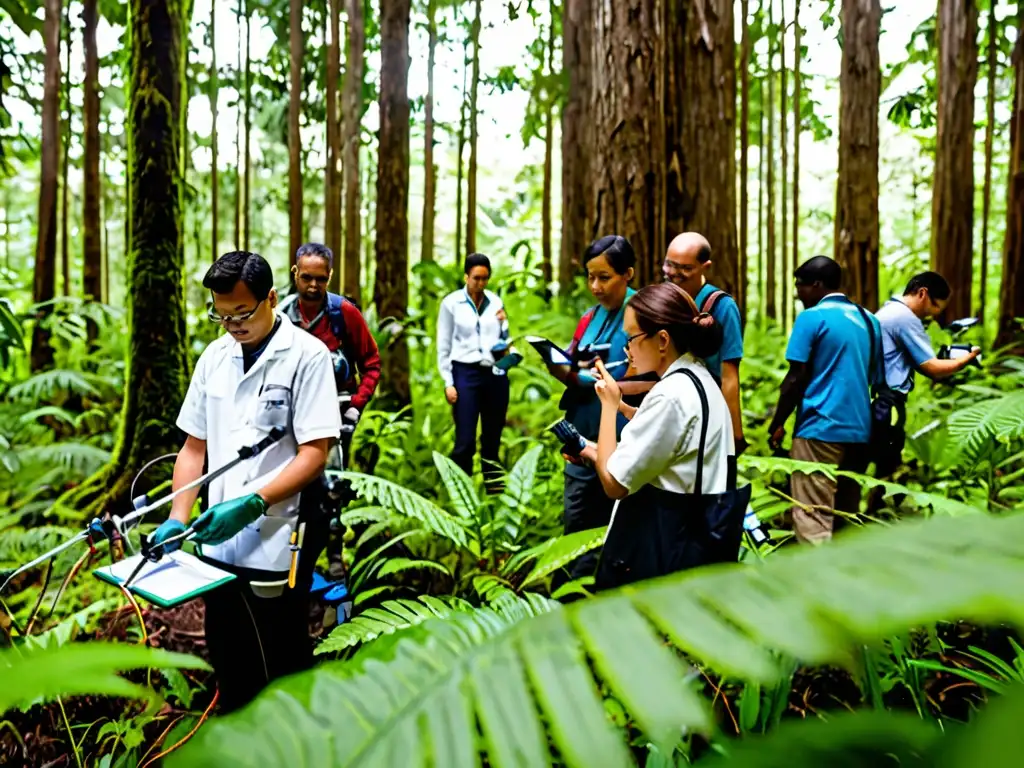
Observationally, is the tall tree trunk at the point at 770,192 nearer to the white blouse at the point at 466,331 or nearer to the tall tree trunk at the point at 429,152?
the tall tree trunk at the point at 429,152

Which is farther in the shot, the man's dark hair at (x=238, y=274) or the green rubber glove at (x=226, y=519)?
the man's dark hair at (x=238, y=274)

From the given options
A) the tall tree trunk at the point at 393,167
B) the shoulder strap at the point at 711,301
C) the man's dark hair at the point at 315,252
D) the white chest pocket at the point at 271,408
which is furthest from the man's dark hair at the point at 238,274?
the tall tree trunk at the point at 393,167

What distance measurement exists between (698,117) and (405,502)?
3.36 meters

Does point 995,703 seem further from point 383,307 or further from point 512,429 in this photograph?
point 383,307

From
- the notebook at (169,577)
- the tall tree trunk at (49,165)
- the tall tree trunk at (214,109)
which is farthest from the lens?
the tall tree trunk at (214,109)

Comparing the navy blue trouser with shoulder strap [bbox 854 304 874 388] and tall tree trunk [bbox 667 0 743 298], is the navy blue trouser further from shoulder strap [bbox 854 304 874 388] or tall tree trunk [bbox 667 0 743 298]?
shoulder strap [bbox 854 304 874 388]

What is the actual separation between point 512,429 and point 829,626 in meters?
8.20

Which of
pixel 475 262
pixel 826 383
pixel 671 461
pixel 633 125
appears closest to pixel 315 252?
pixel 475 262

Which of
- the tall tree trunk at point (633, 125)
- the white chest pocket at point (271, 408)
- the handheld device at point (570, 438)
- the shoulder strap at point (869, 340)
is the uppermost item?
the tall tree trunk at point (633, 125)

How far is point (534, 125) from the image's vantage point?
44.7ft

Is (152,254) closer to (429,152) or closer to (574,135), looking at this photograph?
(574,135)

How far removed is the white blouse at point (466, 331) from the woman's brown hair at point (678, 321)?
401 cm

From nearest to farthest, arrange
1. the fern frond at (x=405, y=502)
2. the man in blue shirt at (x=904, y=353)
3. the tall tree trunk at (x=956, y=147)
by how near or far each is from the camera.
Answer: the fern frond at (x=405, y=502)
the man in blue shirt at (x=904, y=353)
the tall tree trunk at (x=956, y=147)

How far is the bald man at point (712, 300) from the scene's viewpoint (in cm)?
404
